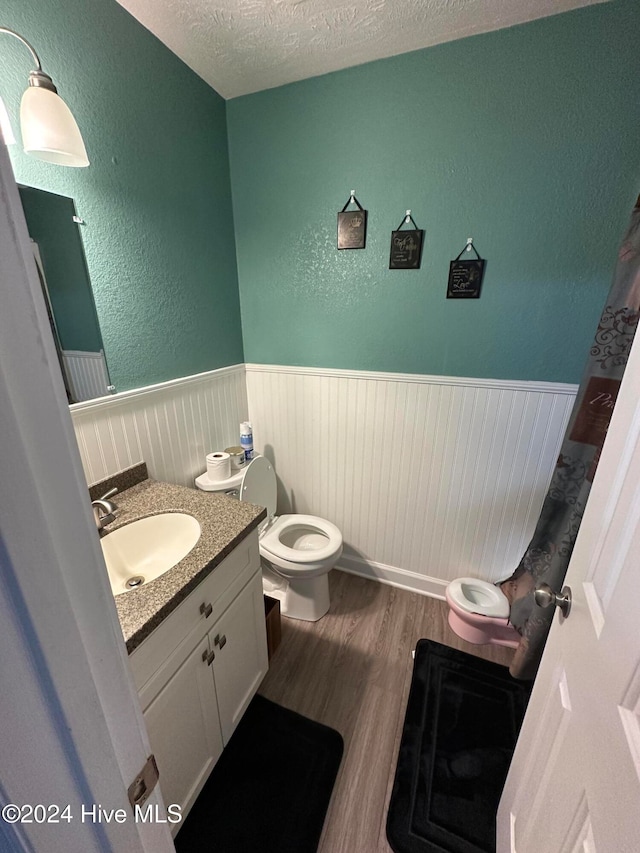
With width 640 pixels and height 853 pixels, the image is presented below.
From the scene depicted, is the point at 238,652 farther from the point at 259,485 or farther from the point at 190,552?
the point at 259,485

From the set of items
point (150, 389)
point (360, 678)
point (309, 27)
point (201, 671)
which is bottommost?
point (360, 678)

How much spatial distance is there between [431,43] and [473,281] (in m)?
0.88

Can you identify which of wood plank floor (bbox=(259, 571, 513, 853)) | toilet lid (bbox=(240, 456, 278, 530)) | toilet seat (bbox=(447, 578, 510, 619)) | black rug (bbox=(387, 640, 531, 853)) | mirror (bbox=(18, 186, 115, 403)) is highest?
mirror (bbox=(18, 186, 115, 403))

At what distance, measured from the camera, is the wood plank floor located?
1097 mm

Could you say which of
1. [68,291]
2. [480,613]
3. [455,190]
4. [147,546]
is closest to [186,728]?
[147,546]

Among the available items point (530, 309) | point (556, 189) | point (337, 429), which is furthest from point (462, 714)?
point (556, 189)

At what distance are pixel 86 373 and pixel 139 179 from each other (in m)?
0.77

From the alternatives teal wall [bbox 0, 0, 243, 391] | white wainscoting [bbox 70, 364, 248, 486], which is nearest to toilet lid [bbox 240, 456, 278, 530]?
white wainscoting [bbox 70, 364, 248, 486]

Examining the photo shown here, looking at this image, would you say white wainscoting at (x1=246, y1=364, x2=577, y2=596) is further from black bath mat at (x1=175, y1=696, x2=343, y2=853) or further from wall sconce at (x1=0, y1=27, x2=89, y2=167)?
wall sconce at (x1=0, y1=27, x2=89, y2=167)

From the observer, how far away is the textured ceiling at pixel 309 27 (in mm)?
1123

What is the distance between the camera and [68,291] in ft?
3.67

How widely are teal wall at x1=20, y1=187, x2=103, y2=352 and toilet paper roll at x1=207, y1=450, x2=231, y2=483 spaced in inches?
27.3

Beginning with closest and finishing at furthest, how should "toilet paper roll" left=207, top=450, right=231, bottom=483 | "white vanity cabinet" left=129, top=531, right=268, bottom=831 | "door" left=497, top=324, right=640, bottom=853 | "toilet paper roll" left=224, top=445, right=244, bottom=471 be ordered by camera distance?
1. "door" left=497, top=324, right=640, bottom=853
2. "white vanity cabinet" left=129, top=531, right=268, bottom=831
3. "toilet paper roll" left=207, top=450, right=231, bottom=483
4. "toilet paper roll" left=224, top=445, right=244, bottom=471

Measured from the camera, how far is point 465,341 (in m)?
1.52
